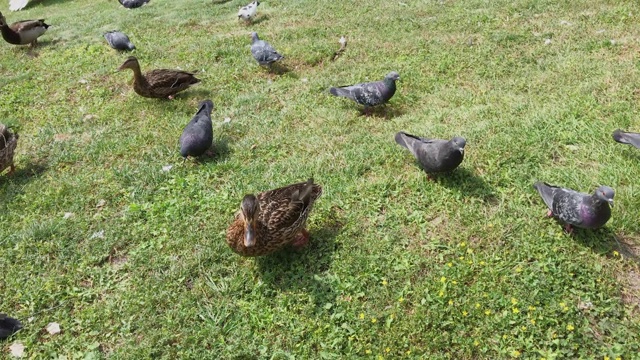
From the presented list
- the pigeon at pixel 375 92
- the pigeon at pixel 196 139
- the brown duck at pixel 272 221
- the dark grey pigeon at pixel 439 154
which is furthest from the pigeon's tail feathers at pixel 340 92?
the brown duck at pixel 272 221

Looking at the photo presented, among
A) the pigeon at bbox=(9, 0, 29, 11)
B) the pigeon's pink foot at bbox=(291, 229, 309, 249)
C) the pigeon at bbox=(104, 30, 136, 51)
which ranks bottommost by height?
the pigeon at bbox=(9, 0, 29, 11)

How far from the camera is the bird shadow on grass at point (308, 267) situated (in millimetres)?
4305

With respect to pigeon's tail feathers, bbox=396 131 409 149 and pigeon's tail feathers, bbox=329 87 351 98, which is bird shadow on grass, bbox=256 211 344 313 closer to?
pigeon's tail feathers, bbox=396 131 409 149

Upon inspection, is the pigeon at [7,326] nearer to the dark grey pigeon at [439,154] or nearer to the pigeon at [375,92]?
the dark grey pigeon at [439,154]

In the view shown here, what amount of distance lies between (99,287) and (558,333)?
176 inches

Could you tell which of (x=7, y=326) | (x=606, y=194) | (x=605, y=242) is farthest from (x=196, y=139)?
(x=605, y=242)

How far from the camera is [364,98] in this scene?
22.7 feet

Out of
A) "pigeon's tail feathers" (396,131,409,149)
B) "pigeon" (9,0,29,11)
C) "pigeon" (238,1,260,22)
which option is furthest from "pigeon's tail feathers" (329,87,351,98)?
"pigeon" (9,0,29,11)

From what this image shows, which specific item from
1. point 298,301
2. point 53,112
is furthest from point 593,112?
point 53,112

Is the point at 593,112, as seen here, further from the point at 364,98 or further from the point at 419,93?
the point at 364,98

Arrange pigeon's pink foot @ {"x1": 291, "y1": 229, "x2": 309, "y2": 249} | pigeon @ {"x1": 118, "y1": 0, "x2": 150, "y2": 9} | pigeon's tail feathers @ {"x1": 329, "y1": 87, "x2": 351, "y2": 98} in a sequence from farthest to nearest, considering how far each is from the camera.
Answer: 1. pigeon @ {"x1": 118, "y1": 0, "x2": 150, "y2": 9}
2. pigeon's tail feathers @ {"x1": 329, "y1": 87, "x2": 351, "y2": 98}
3. pigeon's pink foot @ {"x1": 291, "y1": 229, "x2": 309, "y2": 249}

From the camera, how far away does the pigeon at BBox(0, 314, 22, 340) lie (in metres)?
4.10

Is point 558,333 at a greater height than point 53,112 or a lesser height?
greater

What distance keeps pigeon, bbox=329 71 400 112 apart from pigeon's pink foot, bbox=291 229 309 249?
2900mm
